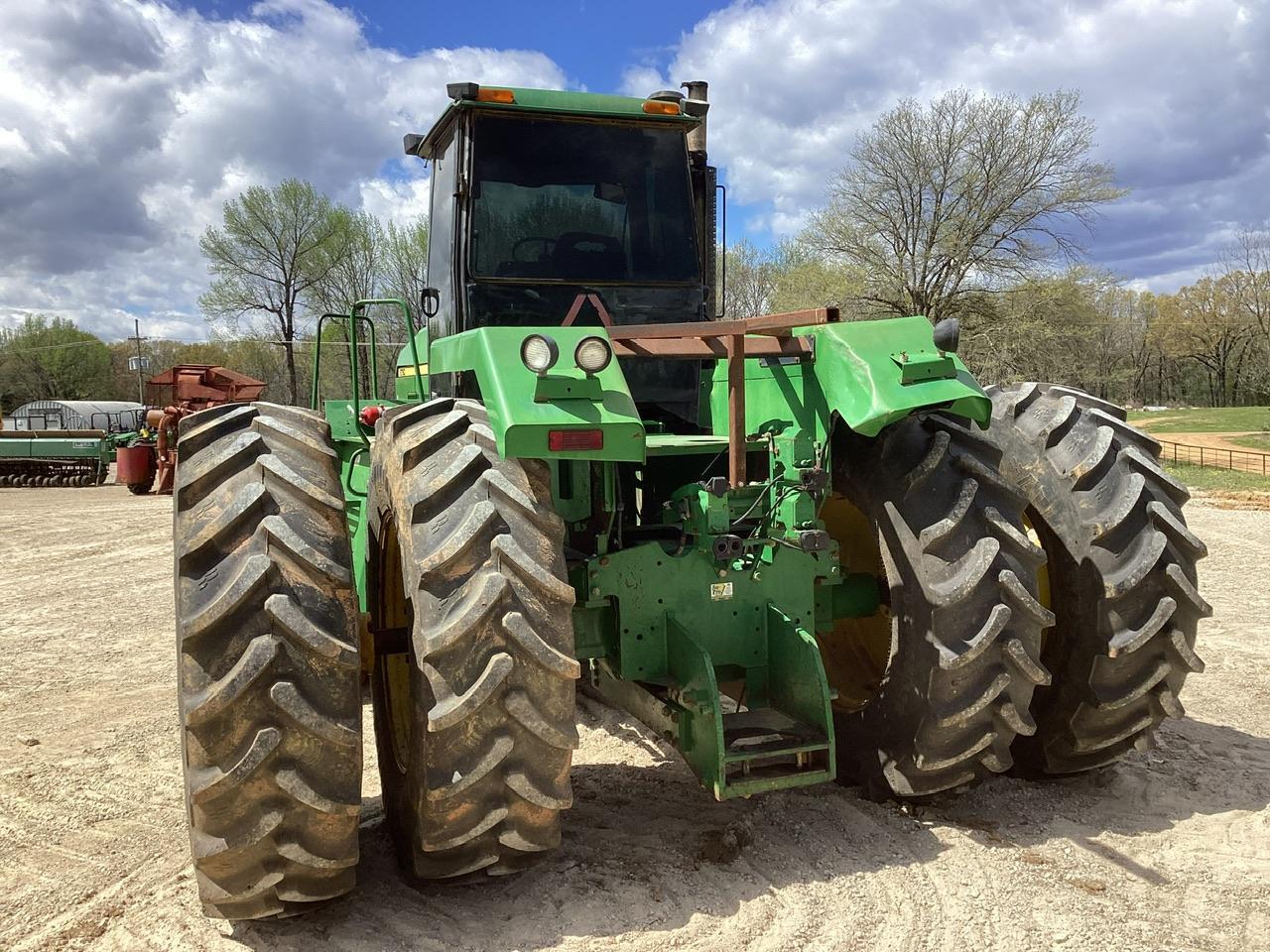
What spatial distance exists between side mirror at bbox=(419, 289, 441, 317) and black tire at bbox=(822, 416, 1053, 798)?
2454 millimetres

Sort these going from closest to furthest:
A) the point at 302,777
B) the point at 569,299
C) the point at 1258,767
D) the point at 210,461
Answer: the point at 302,777 < the point at 210,461 < the point at 1258,767 < the point at 569,299

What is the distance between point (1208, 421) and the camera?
45.0 metres

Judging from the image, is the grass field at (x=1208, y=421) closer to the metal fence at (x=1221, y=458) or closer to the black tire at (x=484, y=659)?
the metal fence at (x=1221, y=458)

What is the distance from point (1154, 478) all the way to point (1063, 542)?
1.53ft

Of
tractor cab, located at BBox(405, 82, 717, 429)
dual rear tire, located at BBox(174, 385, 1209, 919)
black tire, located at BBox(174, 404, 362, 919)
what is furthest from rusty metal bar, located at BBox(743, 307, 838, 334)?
black tire, located at BBox(174, 404, 362, 919)

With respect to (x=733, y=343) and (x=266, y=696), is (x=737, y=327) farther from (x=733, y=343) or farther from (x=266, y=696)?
(x=266, y=696)

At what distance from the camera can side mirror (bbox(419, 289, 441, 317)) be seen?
5.21 m

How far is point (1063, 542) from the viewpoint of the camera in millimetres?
4145

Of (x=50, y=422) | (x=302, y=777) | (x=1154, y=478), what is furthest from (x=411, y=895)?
(x=50, y=422)

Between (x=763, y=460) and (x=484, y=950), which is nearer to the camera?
(x=484, y=950)

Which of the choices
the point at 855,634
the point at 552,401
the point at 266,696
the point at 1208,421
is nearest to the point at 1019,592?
the point at 855,634

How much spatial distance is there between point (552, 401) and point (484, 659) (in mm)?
851

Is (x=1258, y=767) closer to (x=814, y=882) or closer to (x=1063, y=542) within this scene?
(x=1063, y=542)

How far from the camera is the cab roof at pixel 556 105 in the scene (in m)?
4.79
